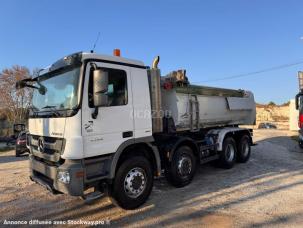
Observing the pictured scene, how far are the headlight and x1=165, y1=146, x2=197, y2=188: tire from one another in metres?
2.55

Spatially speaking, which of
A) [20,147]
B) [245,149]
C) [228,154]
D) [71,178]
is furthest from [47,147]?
[20,147]

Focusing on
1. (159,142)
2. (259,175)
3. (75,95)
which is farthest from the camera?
(259,175)

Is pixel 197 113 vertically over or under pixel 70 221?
over

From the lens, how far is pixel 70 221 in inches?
181

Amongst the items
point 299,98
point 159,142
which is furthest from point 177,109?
point 299,98

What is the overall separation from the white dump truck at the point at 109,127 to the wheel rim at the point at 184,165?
24 mm

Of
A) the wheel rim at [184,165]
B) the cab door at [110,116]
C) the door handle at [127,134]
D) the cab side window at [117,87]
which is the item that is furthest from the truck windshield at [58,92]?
the wheel rim at [184,165]

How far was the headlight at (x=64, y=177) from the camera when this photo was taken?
412 centimetres

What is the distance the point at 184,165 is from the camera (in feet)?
20.7

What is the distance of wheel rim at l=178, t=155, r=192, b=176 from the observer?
6.20 metres

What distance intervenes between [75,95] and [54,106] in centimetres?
67

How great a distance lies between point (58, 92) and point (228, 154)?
5.82 m

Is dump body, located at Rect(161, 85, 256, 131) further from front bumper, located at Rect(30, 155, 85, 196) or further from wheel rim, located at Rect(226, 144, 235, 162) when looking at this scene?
front bumper, located at Rect(30, 155, 85, 196)

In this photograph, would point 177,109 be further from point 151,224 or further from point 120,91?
point 151,224
